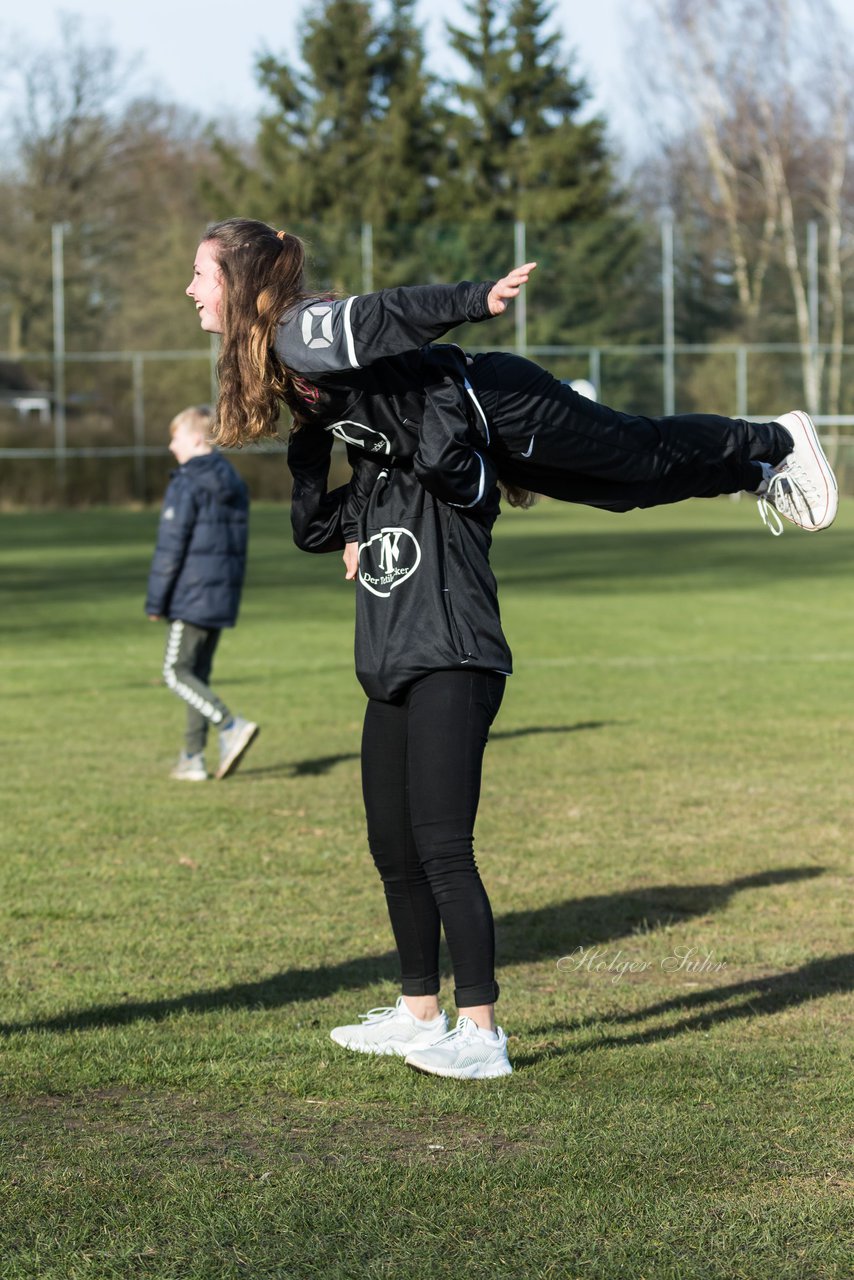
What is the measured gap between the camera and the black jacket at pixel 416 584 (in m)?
3.88

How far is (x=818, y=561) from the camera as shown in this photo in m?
25.8

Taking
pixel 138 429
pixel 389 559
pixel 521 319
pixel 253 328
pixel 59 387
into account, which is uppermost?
pixel 521 319

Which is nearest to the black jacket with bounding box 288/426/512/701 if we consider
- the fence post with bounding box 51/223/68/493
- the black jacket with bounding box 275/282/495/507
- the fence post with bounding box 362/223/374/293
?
the black jacket with bounding box 275/282/495/507

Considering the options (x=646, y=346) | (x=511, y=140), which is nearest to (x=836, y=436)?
(x=646, y=346)

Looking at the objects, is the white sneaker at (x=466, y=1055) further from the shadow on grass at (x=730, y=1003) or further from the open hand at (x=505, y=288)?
the open hand at (x=505, y=288)

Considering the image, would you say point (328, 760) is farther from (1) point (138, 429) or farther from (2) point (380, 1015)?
(1) point (138, 429)

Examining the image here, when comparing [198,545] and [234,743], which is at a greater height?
[198,545]

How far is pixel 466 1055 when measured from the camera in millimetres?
4047

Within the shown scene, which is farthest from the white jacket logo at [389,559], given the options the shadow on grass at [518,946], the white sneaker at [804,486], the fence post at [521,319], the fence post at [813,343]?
the fence post at [813,343]

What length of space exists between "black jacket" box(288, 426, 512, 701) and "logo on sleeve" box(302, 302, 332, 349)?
1.43 ft

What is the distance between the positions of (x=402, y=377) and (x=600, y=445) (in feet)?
1.78

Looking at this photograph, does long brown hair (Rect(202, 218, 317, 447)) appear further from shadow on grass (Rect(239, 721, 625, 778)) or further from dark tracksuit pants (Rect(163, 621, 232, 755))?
shadow on grass (Rect(239, 721, 625, 778))

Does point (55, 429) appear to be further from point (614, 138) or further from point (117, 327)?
point (614, 138)

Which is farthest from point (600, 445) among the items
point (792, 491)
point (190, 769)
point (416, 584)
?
point (190, 769)
